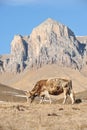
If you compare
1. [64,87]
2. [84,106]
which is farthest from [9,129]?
[64,87]

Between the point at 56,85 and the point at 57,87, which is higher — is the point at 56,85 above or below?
above

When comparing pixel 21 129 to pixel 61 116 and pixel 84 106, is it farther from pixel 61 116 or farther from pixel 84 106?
pixel 84 106

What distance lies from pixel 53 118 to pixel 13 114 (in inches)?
117

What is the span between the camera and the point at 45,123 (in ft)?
85.0

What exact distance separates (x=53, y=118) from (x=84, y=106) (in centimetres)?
670

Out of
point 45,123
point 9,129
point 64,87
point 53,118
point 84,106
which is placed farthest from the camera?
point 64,87

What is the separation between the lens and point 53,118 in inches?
1095

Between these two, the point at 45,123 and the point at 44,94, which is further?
the point at 44,94

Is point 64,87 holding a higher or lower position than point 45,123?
higher

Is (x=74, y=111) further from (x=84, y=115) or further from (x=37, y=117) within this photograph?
(x=37, y=117)

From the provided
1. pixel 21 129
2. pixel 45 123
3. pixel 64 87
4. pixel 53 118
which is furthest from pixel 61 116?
pixel 64 87

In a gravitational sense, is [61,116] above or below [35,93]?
below

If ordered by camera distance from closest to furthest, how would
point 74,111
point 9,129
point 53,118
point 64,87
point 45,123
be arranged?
1. point 9,129
2. point 45,123
3. point 53,118
4. point 74,111
5. point 64,87

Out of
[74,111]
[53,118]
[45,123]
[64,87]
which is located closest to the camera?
[45,123]
